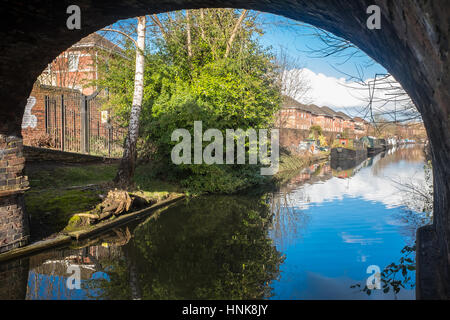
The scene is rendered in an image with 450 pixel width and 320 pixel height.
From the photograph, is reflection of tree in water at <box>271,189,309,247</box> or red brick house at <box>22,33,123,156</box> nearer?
reflection of tree in water at <box>271,189,309,247</box>

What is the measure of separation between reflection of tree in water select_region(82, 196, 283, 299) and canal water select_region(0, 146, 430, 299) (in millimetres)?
16

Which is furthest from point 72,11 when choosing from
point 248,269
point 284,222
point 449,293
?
point 284,222

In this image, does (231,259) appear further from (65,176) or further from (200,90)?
(200,90)

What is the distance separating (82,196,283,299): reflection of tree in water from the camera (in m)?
4.29

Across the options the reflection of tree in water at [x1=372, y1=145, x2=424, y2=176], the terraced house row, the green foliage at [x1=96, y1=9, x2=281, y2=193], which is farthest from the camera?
the terraced house row

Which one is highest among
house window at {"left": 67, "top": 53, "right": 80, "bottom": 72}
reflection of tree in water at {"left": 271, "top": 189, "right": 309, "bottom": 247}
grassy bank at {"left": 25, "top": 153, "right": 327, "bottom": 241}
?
house window at {"left": 67, "top": 53, "right": 80, "bottom": 72}

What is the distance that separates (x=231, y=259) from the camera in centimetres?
552

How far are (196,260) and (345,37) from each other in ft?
13.6

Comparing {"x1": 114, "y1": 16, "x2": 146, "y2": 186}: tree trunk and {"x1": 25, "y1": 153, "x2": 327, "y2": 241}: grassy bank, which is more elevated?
{"x1": 114, "y1": 16, "x2": 146, "y2": 186}: tree trunk

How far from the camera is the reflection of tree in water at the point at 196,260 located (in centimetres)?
429

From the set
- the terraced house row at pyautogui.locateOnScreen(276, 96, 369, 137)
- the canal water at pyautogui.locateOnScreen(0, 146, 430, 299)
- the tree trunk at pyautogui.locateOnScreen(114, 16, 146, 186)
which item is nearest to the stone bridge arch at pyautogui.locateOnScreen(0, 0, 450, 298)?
the canal water at pyautogui.locateOnScreen(0, 146, 430, 299)

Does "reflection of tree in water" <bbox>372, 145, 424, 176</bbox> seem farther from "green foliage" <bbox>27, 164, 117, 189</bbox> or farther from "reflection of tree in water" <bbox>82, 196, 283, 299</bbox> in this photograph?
"green foliage" <bbox>27, 164, 117, 189</bbox>

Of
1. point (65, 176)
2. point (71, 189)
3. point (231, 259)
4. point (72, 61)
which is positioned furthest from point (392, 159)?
point (231, 259)

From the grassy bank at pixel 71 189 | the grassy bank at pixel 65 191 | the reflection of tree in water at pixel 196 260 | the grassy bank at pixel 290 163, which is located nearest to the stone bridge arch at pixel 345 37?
the grassy bank at pixel 65 191
